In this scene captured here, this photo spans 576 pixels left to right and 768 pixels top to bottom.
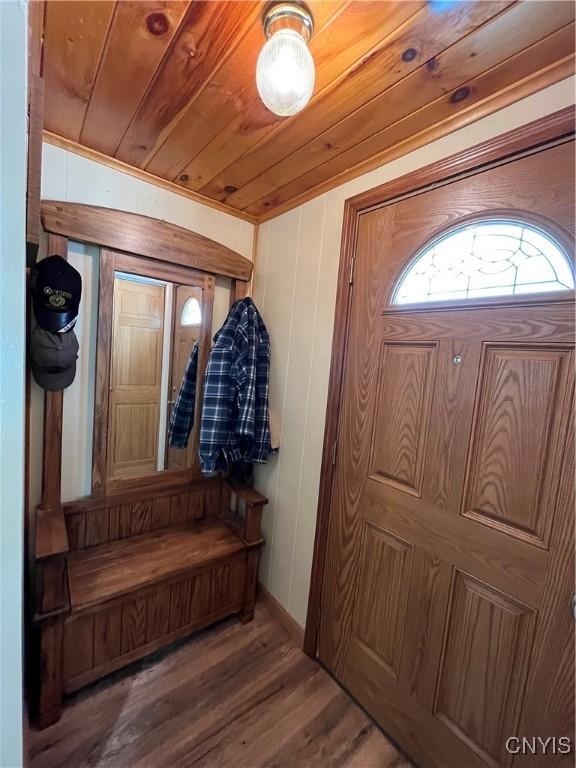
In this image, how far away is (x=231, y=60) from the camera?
960mm

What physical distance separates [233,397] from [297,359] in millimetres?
409

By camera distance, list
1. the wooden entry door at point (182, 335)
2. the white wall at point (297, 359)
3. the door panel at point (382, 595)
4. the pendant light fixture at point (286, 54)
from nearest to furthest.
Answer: the pendant light fixture at point (286, 54) < the door panel at point (382, 595) < the white wall at point (297, 359) < the wooden entry door at point (182, 335)

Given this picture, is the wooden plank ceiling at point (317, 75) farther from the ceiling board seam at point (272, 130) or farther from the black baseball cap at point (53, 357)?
the black baseball cap at point (53, 357)

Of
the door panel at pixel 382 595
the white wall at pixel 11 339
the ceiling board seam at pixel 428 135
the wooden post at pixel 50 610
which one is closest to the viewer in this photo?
the white wall at pixel 11 339

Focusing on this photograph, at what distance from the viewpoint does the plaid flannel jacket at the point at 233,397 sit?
173 centimetres

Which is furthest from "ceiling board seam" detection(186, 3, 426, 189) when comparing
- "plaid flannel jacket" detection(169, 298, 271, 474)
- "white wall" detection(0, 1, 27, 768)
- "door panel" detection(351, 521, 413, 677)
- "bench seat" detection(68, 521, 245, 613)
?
"bench seat" detection(68, 521, 245, 613)

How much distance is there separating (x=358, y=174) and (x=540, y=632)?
1776 millimetres

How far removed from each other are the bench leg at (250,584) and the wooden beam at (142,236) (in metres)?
1.59

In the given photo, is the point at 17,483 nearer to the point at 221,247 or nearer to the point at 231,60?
the point at 231,60

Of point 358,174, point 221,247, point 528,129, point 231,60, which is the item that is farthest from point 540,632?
point 221,247

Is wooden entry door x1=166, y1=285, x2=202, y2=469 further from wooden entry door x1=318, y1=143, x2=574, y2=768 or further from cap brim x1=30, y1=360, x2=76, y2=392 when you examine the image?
wooden entry door x1=318, y1=143, x2=574, y2=768

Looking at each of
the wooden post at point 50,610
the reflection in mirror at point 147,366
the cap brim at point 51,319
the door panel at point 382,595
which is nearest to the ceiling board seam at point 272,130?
the reflection in mirror at point 147,366

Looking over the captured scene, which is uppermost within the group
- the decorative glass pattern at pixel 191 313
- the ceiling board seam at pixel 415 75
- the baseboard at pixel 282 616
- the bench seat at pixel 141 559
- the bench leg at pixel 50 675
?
the ceiling board seam at pixel 415 75

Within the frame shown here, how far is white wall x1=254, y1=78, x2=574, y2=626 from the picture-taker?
1.58 meters
